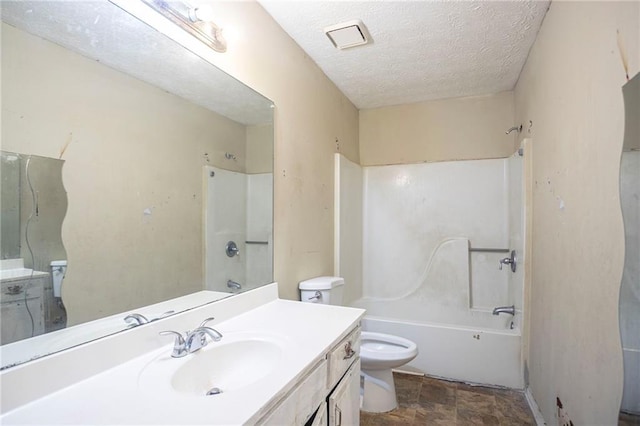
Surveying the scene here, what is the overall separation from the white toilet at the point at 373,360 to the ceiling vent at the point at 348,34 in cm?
150

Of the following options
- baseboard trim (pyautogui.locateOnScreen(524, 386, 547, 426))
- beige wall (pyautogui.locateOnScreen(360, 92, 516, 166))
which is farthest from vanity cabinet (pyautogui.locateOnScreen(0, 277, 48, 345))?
beige wall (pyautogui.locateOnScreen(360, 92, 516, 166))

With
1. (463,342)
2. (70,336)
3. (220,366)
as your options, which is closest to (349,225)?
(463,342)

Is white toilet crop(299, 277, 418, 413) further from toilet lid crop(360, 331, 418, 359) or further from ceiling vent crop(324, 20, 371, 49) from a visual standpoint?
ceiling vent crop(324, 20, 371, 49)

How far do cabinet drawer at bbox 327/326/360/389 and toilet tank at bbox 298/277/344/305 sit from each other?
0.53 m

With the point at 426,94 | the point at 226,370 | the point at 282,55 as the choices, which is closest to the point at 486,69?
the point at 426,94

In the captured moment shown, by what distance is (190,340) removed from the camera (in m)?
1.01

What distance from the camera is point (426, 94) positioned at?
277 cm

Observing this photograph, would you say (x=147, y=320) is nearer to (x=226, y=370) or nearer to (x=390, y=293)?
(x=226, y=370)

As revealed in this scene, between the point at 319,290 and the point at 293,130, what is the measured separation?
1.01 meters

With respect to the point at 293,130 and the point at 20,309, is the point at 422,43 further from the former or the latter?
the point at 20,309

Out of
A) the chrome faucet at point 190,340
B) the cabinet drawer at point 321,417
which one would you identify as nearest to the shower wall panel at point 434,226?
the cabinet drawer at point 321,417

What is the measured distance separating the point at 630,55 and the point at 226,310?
1.61 metres

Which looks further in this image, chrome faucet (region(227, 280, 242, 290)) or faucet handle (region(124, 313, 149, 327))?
chrome faucet (region(227, 280, 242, 290))

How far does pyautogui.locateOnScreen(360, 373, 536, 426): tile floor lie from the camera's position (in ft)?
6.36
